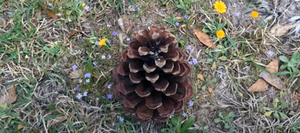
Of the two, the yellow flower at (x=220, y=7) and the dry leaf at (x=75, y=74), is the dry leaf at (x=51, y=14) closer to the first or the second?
the dry leaf at (x=75, y=74)

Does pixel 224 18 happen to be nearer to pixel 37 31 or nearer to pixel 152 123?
pixel 152 123

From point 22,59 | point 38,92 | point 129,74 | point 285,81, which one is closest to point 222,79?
point 285,81

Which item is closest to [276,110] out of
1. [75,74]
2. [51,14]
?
[75,74]

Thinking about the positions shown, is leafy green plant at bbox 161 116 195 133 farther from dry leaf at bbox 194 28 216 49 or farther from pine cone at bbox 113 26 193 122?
dry leaf at bbox 194 28 216 49

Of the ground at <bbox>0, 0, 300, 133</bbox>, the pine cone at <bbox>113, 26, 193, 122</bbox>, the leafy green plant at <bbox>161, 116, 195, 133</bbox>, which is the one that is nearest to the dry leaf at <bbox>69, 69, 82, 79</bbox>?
the ground at <bbox>0, 0, 300, 133</bbox>

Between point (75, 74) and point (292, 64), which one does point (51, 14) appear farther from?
point (292, 64)

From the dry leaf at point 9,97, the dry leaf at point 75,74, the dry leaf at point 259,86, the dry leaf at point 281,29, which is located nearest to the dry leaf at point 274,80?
the dry leaf at point 259,86
